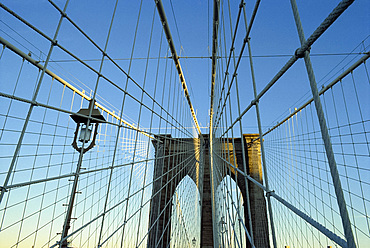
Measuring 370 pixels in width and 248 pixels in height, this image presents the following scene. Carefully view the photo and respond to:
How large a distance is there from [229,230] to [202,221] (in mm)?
4945

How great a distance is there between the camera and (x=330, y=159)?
324 mm

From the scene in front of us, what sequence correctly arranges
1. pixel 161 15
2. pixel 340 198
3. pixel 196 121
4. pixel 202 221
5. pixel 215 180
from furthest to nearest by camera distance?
pixel 196 121 → pixel 202 221 → pixel 215 180 → pixel 161 15 → pixel 340 198

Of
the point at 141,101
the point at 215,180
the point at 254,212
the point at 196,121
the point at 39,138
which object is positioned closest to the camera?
the point at 141,101

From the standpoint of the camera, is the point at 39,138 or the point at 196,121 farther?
the point at 196,121

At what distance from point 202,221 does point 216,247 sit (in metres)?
4.47

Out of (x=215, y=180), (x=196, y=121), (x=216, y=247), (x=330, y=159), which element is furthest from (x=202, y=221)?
(x=330, y=159)

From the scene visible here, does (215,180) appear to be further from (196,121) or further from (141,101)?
(196,121)

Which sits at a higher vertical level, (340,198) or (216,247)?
(340,198)

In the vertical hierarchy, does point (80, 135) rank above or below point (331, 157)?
above

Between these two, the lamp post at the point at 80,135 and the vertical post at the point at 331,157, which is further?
the lamp post at the point at 80,135

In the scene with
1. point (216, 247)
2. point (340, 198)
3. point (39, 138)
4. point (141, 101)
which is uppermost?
point (141, 101)

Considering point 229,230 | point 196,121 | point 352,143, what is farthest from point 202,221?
point 352,143

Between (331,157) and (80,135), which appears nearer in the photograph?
(331,157)

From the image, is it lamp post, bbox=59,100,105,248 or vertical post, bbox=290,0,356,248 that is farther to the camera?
lamp post, bbox=59,100,105,248
